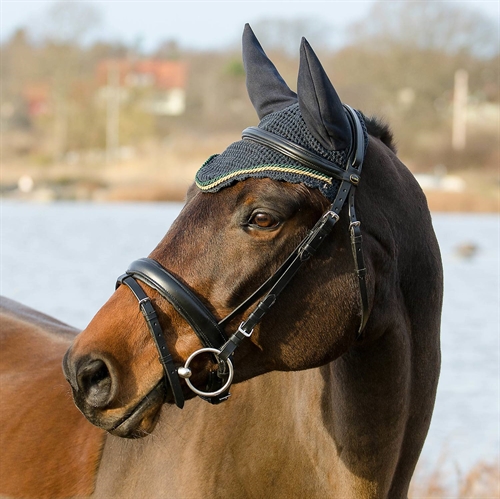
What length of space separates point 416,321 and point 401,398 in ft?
0.93

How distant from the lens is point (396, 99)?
39.0 metres

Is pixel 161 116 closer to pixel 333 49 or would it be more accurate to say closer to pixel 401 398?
pixel 333 49

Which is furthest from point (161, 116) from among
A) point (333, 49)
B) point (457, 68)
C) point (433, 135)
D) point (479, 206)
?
point (479, 206)

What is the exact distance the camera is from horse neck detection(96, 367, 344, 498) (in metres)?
2.90

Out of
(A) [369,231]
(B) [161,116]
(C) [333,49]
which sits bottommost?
(B) [161,116]

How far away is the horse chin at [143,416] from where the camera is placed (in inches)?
96.5

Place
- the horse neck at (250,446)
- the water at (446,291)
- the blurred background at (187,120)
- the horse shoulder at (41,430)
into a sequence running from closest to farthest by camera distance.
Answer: the horse neck at (250,446), the horse shoulder at (41,430), the water at (446,291), the blurred background at (187,120)

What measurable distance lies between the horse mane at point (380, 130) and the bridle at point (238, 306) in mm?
390

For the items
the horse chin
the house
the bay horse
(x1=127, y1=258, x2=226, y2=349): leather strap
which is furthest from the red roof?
the horse chin

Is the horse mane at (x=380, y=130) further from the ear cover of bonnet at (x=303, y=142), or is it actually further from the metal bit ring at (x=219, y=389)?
the metal bit ring at (x=219, y=389)

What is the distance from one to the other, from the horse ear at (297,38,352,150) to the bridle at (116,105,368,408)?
75 millimetres

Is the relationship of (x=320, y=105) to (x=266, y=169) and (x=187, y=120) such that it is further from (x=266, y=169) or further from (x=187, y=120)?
(x=187, y=120)

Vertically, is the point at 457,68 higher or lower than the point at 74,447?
higher

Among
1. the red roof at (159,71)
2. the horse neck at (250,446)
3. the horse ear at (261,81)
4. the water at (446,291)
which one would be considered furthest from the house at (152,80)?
the horse neck at (250,446)
